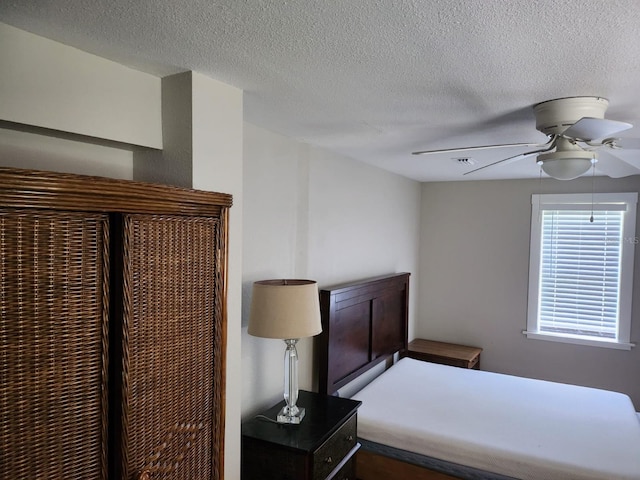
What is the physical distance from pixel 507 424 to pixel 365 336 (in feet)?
3.83

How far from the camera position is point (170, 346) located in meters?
1.37

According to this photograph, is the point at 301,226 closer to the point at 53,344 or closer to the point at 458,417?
the point at 458,417

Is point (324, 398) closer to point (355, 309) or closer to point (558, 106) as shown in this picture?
point (355, 309)

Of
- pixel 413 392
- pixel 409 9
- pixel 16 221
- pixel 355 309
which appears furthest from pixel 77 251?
pixel 413 392

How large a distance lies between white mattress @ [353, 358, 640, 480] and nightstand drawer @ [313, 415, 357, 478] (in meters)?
0.40

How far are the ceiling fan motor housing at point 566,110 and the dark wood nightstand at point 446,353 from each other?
9.47 ft

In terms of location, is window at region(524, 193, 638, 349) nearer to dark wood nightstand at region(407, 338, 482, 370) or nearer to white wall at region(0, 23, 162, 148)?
dark wood nightstand at region(407, 338, 482, 370)

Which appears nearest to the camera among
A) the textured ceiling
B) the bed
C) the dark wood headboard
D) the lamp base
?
the textured ceiling

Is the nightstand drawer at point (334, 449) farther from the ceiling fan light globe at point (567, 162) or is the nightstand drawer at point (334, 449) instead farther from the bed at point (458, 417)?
the ceiling fan light globe at point (567, 162)

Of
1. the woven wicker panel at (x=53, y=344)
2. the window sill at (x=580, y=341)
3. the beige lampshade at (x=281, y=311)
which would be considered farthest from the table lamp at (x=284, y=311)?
the window sill at (x=580, y=341)

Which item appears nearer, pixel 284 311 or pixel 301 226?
pixel 284 311

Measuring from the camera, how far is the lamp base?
7.66 feet

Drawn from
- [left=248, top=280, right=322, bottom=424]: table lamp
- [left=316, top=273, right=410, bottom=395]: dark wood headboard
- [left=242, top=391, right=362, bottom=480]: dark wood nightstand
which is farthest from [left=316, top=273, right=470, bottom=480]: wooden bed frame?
[left=248, top=280, right=322, bottom=424]: table lamp

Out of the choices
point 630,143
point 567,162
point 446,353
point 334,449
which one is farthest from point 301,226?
point 446,353
